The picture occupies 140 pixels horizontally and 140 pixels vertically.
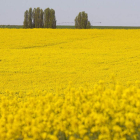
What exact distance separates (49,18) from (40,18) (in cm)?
126

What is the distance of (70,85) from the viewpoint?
572 cm

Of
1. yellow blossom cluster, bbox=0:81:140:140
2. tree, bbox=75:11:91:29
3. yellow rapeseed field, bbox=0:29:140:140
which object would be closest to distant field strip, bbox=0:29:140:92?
yellow rapeseed field, bbox=0:29:140:140

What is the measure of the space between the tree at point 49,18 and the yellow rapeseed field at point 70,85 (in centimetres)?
1293

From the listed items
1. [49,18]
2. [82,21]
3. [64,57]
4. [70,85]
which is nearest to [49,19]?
[49,18]

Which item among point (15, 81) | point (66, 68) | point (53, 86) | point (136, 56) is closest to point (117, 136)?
point (53, 86)

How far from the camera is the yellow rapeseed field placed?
3926 mm

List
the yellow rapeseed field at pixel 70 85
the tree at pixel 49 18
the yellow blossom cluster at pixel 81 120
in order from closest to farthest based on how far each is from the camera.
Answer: the yellow blossom cluster at pixel 81 120 < the yellow rapeseed field at pixel 70 85 < the tree at pixel 49 18

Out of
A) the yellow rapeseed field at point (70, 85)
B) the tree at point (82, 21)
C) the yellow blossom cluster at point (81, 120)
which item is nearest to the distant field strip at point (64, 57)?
the yellow rapeseed field at point (70, 85)

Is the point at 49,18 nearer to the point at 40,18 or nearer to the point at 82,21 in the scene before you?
the point at 40,18

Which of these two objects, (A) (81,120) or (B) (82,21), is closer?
(A) (81,120)

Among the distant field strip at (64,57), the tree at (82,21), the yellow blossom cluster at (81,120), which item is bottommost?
the distant field strip at (64,57)

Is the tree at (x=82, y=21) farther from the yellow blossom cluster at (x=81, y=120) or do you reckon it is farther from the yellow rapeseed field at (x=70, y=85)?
→ the yellow blossom cluster at (x=81, y=120)

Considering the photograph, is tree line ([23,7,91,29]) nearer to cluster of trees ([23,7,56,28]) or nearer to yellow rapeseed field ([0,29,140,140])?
cluster of trees ([23,7,56,28])

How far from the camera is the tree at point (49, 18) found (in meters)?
38.0
